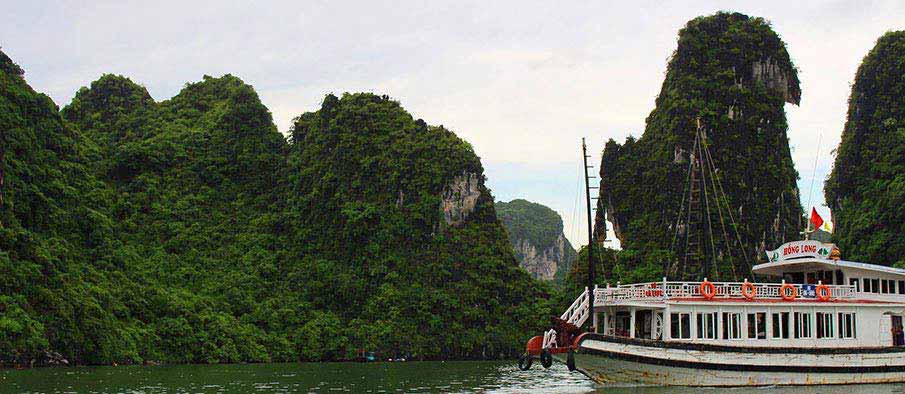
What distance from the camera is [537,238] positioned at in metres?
158

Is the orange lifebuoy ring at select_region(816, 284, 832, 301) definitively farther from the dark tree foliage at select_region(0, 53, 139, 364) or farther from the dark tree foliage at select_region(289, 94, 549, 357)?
the dark tree foliage at select_region(289, 94, 549, 357)

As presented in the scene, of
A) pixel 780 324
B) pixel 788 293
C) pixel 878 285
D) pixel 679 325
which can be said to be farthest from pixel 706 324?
pixel 878 285

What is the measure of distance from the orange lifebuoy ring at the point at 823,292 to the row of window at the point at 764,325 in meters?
0.52

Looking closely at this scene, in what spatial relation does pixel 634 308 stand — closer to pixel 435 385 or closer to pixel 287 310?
pixel 435 385

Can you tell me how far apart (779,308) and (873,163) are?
42720 millimetres

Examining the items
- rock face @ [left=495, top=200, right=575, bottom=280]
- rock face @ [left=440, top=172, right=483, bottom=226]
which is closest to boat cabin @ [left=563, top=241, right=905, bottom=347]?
rock face @ [left=440, top=172, right=483, bottom=226]

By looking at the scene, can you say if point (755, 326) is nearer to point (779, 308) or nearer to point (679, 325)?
point (779, 308)

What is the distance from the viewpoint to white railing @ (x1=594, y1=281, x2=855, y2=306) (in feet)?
99.0

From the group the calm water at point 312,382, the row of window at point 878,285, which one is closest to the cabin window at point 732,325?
the calm water at point 312,382

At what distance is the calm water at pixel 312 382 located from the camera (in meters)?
32.4

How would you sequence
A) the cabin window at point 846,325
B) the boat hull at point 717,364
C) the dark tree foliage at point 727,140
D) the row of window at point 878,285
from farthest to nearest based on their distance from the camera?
1. the dark tree foliage at point 727,140
2. the row of window at point 878,285
3. the cabin window at point 846,325
4. the boat hull at point 717,364

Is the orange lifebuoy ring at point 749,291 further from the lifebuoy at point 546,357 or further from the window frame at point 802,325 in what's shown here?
the lifebuoy at point 546,357

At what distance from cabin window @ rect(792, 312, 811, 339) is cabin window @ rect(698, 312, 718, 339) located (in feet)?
8.48

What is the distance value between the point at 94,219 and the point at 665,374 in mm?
45014
